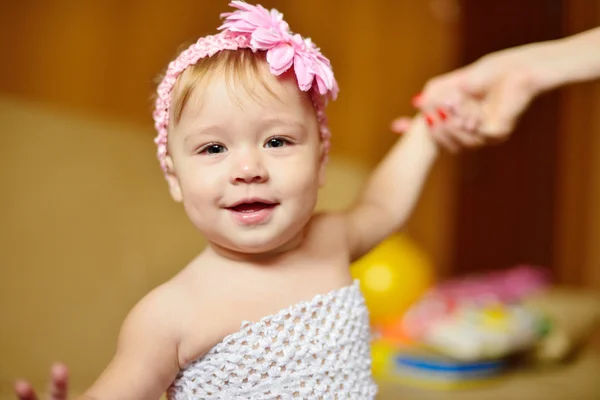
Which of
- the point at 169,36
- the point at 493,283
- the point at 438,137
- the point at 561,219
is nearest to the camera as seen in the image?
the point at 438,137

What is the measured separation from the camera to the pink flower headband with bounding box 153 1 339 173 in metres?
0.83

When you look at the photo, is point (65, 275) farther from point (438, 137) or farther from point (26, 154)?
point (438, 137)

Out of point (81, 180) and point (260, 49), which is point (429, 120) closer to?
point (260, 49)

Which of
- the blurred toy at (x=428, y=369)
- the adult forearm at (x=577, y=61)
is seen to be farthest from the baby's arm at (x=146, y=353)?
the blurred toy at (x=428, y=369)

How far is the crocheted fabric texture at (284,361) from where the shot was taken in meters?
0.83

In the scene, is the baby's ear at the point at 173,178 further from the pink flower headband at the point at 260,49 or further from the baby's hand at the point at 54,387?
the baby's hand at the point at 54,387

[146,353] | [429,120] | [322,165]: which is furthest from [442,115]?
[146,353]

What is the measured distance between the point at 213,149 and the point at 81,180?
2.64 ft

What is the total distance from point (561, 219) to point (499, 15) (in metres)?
1.06

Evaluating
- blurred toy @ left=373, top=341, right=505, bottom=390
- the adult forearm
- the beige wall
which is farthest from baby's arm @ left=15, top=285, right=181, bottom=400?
blurred toy @ left=373, top=341, right=505, bottom=390

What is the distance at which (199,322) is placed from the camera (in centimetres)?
82

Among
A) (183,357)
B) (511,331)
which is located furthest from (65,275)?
(511,331)

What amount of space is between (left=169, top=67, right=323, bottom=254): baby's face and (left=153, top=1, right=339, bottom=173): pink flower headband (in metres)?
0.03

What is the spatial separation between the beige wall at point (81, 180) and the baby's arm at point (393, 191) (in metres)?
0.37
